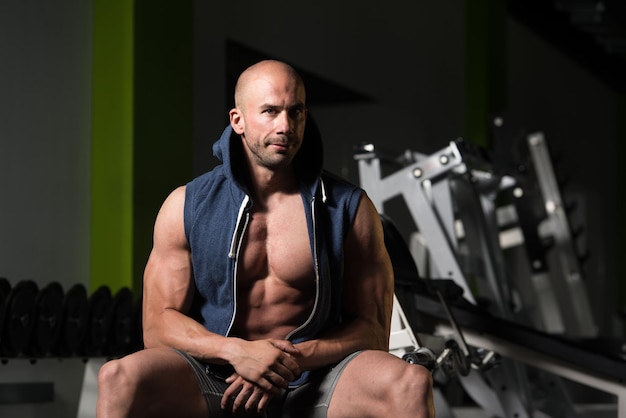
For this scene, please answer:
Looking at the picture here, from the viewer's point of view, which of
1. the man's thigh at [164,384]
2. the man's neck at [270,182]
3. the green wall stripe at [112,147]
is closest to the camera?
the man's thigh at [164,384]

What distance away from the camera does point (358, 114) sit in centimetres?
568

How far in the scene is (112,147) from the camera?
3.56 meters

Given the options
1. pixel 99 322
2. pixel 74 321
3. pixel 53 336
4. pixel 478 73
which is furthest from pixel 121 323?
pixel 478 73

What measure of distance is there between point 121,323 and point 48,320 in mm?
331

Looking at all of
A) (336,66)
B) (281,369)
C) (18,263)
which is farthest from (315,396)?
(336,66)

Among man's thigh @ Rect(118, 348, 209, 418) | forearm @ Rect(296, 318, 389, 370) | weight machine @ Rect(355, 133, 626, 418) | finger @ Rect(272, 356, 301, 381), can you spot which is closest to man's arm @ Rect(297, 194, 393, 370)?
forearm @ Rect(296, 318, 389, 370)

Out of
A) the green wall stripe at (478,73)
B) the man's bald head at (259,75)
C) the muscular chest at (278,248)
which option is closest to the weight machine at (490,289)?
the muscular chest at (278,248)

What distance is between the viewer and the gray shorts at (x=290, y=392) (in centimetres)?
159

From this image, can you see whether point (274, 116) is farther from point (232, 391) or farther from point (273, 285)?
point (232, 391)

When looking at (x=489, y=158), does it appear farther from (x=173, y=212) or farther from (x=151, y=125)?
(x=173, y=212)

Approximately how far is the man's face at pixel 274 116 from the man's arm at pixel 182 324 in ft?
0.53

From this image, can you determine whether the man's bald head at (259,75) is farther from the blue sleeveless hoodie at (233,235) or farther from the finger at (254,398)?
the finger at (254,398)

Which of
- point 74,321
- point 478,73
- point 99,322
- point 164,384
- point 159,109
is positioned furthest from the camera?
point 478,73

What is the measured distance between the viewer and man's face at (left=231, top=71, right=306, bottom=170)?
5.31 ft
